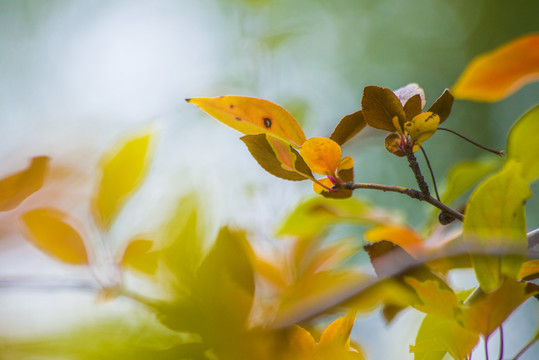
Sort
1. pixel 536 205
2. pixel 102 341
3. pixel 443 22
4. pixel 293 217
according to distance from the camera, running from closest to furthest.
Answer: pixel 102 341, pixel 293 217, pixel 536 205, pixel 443 22

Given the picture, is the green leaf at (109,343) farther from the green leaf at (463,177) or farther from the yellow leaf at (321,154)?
the green leaf at (463,177)

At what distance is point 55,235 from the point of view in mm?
199

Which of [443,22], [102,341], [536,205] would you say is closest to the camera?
[102,341]

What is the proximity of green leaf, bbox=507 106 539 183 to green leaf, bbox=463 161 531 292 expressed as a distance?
0.05m

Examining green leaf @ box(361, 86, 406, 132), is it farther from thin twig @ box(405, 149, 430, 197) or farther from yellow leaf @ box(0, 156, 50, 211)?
yellow leaf @ box(0, 156, 50, 211)

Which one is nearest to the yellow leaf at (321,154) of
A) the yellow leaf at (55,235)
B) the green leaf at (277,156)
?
the green leaf at (277,156)

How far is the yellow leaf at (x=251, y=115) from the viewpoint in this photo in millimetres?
187

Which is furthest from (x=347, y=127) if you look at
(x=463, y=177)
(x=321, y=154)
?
(x=463, y=177)

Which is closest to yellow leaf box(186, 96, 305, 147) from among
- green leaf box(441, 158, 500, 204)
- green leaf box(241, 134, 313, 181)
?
green leaf box(241, 134, 313, 181)

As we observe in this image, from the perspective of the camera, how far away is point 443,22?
367cm

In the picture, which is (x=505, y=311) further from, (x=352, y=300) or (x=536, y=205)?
(x=536, y=205)

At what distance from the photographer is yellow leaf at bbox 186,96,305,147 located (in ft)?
0.61

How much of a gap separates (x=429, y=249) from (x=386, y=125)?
7cm

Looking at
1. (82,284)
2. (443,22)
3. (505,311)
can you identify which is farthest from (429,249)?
(443,22)
